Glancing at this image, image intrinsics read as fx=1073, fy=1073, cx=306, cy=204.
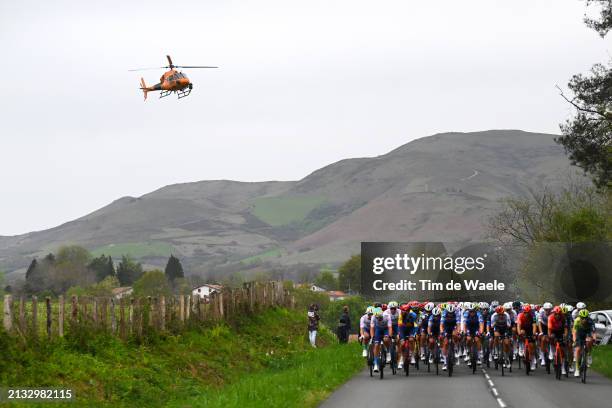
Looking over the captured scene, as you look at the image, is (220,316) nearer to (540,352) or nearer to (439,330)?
(439,330)

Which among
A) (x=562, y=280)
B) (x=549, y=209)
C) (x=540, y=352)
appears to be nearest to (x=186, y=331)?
(x=540, y=352)

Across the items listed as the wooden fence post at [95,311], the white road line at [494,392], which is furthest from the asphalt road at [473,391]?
the wooden fence post at [95,311]

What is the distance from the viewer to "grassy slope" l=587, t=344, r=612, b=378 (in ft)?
106

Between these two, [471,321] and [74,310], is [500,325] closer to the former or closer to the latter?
[471,321]

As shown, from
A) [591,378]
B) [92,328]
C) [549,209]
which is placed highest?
[549,209]

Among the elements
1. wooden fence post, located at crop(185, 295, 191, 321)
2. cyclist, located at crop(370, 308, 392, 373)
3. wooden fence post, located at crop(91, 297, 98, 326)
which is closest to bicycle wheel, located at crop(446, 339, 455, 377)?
cyclist, located at crop(370, 308, 392, 373)

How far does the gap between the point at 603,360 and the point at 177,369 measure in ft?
49.3

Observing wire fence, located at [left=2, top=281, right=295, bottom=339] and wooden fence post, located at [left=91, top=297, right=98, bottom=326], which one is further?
wooden fence post, located at [left=91, top=297, right=98, bottom=326]

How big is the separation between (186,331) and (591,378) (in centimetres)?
1297

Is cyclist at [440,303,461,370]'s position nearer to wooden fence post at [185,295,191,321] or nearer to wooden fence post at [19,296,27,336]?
wooden fence post at [185,295,191,321]

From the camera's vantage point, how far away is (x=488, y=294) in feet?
170

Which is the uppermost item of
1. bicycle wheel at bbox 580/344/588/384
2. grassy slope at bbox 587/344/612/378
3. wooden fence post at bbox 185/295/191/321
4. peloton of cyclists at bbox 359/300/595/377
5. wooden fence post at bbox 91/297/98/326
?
wooden fence post at bbox 91/297/98/326

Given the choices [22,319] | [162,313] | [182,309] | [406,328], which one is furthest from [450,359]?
[22,319]

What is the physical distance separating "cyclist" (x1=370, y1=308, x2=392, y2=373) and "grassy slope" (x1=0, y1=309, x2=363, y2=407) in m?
1.21
